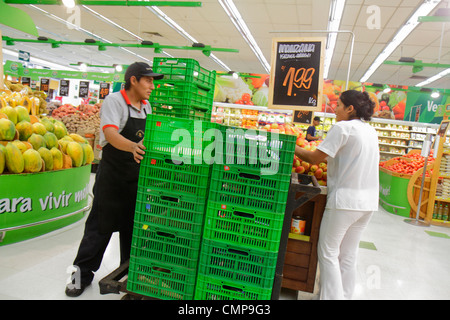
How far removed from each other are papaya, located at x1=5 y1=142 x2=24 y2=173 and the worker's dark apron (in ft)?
→ 4.55

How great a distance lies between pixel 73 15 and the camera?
1135 cm

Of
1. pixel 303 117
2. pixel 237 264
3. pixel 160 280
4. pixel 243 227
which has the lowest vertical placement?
pixel 160 280

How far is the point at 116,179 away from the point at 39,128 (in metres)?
2.02

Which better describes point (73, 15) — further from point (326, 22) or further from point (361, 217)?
point (361, 217)

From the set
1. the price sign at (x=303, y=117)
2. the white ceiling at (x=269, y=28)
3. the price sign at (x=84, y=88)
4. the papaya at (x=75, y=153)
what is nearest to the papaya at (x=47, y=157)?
the papaya at (x=75, y=153)

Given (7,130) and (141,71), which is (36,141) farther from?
(141,71)

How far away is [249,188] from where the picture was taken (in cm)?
193

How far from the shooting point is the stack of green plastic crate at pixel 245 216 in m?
1.89

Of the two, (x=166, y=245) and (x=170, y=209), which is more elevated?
(x=170, y=209)

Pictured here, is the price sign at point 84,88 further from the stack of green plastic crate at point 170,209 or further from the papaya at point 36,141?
the stack of green plastic crate at point 170,209

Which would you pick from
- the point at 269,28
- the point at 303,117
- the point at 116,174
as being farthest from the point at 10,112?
the point at 269,28

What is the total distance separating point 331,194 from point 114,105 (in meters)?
1.63

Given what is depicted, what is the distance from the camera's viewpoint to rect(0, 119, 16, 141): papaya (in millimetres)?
3334

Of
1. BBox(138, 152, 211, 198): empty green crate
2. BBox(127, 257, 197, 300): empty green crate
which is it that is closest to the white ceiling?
BBox(138, 152, 211, 198): empty green crate
